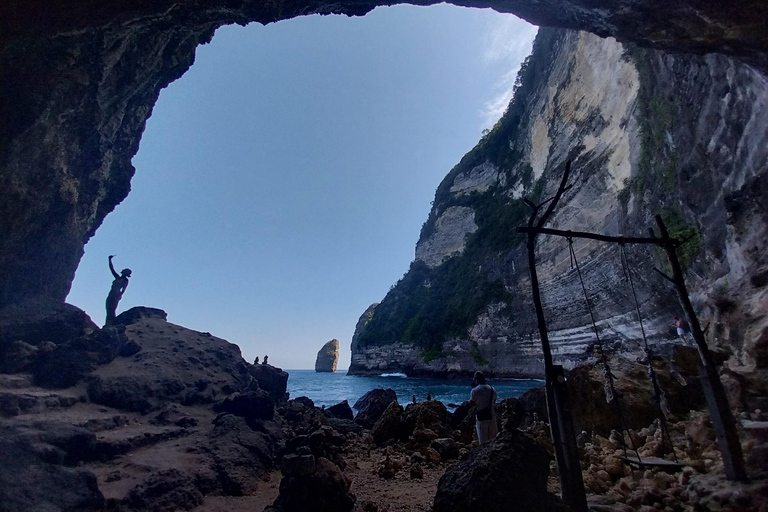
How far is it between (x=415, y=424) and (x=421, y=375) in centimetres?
4133

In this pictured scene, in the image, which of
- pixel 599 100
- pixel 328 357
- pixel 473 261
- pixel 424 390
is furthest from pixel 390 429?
pixel 328 357

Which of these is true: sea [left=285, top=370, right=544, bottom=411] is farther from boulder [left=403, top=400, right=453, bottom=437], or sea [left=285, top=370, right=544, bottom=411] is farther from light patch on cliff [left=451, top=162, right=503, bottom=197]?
light patch on cliff [left=451, top=162, right=503, bottom=197]

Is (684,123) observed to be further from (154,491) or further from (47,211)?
(47,211)

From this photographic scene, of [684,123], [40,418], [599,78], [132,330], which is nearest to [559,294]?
[599,78]

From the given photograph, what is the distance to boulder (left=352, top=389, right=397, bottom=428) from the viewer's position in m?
15.3

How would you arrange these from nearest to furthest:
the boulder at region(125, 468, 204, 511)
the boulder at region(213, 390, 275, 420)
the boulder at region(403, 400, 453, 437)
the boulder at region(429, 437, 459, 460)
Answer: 1. the boulder at region(125, 468, 204, 511)
2. the boulder at region(429, 437, 459, 460)
3. the boulder at region(403, 400, 453, 437)
4. the boulder at region(213, 390, 275, 420)

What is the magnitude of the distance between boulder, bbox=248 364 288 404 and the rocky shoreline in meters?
4.46

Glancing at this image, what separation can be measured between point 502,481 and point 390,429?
24.8 feet

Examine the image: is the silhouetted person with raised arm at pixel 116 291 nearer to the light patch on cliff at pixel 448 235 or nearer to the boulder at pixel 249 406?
the boulder at pixel 249 406

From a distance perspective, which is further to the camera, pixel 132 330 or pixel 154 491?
pixel 132 330

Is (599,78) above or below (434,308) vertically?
above

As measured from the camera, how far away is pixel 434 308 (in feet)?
175

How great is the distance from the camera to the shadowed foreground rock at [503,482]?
14.4ft

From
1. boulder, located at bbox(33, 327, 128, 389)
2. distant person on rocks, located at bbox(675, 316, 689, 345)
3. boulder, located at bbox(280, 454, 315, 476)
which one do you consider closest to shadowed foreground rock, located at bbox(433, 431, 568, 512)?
boulder, located at bbox(280, 454, 315, 476)
